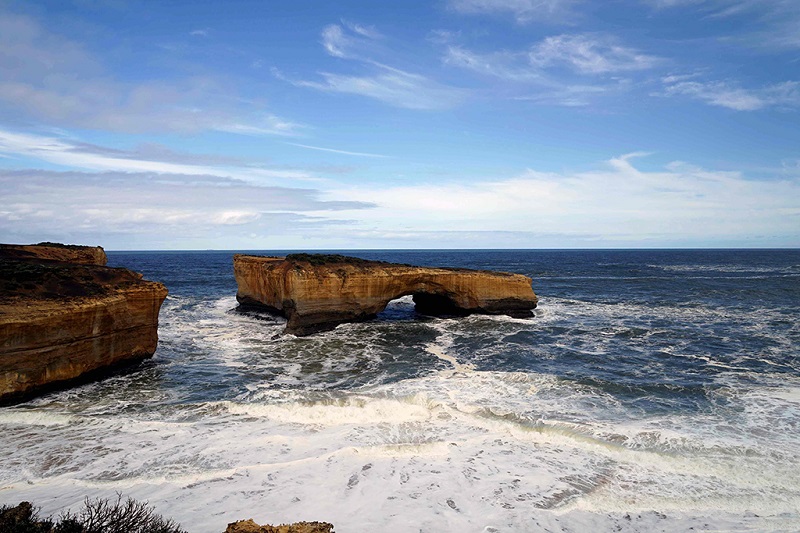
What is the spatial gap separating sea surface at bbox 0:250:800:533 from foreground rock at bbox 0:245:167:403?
701mm

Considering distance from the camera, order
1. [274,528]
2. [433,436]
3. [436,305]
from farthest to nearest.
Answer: [436,305]
[433,436]
[274,528]

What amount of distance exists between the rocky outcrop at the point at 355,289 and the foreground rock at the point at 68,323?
784 cm

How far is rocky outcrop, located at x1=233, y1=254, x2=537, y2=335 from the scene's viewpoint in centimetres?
2570

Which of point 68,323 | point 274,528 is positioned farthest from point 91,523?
point 68,323

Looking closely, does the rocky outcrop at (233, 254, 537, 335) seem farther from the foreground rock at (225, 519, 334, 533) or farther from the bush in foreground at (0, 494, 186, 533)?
the foreground rock at (225, 519, 334, 533)

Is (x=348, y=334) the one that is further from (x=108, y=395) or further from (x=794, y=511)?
(x=794, y=511)

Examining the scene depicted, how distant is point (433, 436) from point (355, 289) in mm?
15481

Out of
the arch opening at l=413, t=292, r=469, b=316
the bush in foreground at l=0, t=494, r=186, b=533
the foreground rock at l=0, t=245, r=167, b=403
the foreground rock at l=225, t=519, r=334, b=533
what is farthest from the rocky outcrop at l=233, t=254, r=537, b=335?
the foreground rock at l=225, t=519, r=334, b=533

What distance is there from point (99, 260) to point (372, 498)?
93.5ft

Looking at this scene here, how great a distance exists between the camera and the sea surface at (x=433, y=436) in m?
9.44

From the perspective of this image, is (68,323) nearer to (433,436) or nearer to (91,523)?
(91,523)

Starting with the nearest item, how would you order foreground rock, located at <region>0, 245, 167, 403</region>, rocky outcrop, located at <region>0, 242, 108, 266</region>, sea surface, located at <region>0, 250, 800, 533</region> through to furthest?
sea surface, located at <region>0, 250, 800, 533</region>, foreground rock, located at <region>0, 245, 167, 403</region>, rocky outcrop, located at <region>0, 242, 108, 266</region>

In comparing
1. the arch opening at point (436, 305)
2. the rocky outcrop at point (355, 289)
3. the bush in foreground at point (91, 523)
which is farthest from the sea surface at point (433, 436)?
the arch opening at point (436, 305)

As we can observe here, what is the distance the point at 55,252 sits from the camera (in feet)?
90.7
